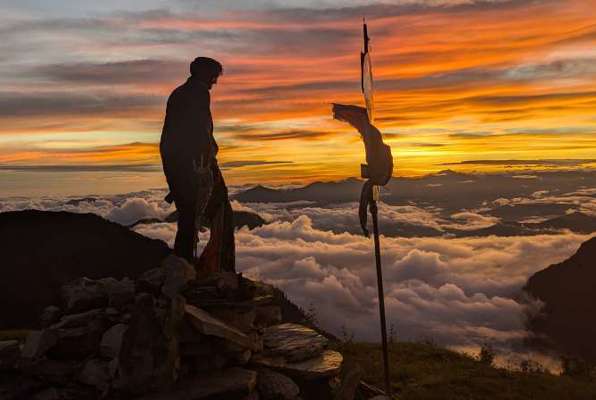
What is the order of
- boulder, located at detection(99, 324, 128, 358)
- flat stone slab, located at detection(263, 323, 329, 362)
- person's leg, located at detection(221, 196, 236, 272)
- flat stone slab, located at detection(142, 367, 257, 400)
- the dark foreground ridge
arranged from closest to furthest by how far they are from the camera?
flat stone slab, located at detection(142, 367, 257, 400) → boulder, located at detection(99, 324, 128, 358) → flat stone slab, located at detection(263, 323, 329, 362) → person's leg, located at detection(221, 196, 236, 272) → the dark foreground ridge

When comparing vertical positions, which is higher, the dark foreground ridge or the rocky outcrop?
the rocky outcrop

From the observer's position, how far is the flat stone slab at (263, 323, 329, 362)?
34.6ft

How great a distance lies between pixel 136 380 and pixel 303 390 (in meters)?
3.07

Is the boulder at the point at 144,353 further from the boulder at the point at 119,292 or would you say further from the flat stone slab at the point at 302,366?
the flat stone slab at the point at 302,366

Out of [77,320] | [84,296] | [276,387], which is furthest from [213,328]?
[84,296]

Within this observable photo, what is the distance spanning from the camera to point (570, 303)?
14788cm

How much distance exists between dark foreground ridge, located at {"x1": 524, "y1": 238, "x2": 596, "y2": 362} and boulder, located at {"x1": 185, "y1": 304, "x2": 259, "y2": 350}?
455ft

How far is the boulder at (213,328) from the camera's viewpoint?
349 inches

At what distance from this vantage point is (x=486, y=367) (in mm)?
14992

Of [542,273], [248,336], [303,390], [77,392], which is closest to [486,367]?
[303,390]

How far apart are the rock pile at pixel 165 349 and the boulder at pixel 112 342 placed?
0.05ft

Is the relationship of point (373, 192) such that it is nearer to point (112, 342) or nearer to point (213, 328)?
point (213, 328)

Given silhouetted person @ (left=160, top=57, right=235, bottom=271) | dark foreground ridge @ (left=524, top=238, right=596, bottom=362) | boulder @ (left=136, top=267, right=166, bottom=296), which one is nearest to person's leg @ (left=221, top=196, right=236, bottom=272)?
silhouetted person @ (left=160, top=57, right=235, bottom=271)

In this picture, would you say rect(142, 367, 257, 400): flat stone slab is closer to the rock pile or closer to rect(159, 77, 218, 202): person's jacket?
the rock pile
